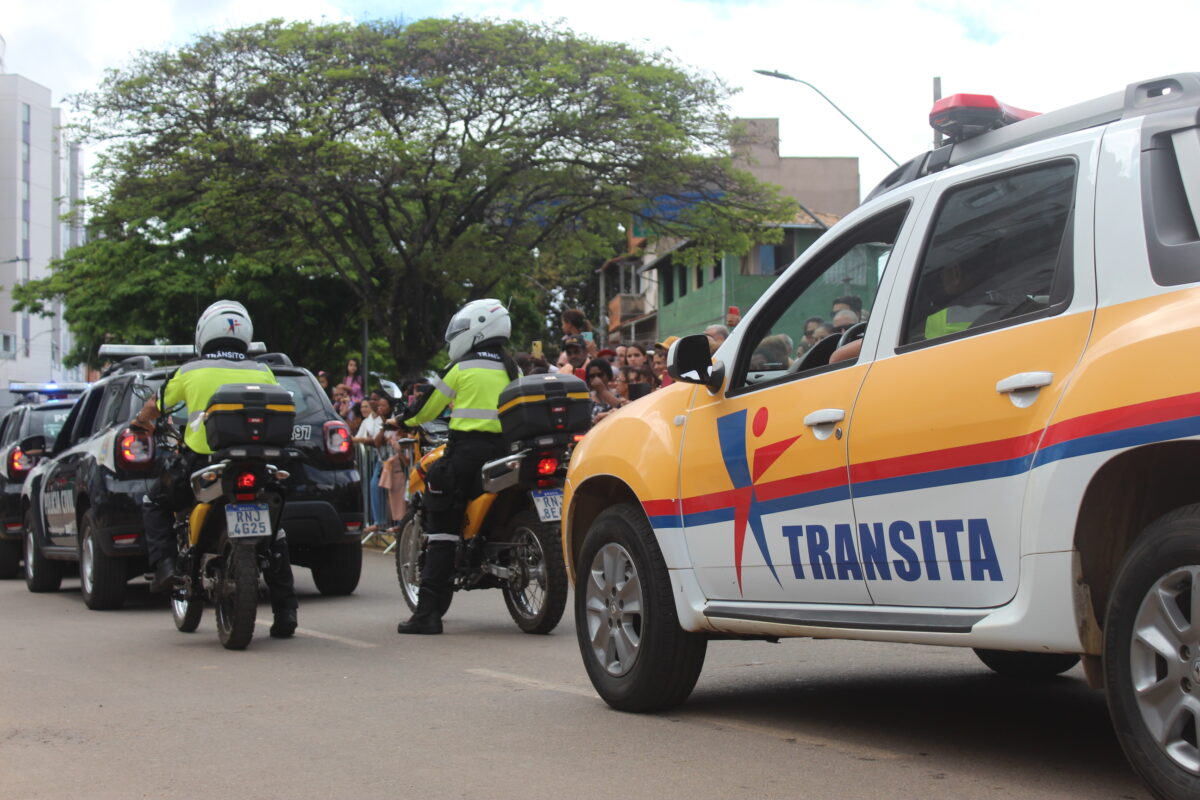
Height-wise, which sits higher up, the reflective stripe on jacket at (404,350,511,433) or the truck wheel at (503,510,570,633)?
the reflective stripe on jacket at (404,350,511,433)

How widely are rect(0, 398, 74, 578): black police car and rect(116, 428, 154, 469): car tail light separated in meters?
2.93

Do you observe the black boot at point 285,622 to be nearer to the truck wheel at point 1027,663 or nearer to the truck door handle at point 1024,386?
the truck wheel at point 1027,663

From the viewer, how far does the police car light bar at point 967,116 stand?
512cm

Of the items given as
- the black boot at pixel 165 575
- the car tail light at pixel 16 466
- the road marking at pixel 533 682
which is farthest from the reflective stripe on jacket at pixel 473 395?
the car tail light at pixel 16 466

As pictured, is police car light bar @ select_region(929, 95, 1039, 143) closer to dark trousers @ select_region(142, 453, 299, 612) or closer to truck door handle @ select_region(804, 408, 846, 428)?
truck door handle @ select_region(804, 408, 846, 428)

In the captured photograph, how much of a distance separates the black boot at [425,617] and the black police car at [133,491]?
7.22ft

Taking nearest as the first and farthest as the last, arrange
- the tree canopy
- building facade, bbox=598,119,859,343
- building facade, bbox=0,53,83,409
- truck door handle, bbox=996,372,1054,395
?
truck door handle, bbox=996,372,1054,395 < the tree canopy < building facade, bbox=598,119,859,343 < building facade, bbox=0,53,83,409

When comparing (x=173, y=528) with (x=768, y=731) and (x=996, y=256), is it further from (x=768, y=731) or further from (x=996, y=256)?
(x=996, y=256)

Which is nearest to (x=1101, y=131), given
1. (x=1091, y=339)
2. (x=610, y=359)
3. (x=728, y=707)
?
(x=1091, y=339)

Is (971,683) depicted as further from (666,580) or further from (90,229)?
(90,229)

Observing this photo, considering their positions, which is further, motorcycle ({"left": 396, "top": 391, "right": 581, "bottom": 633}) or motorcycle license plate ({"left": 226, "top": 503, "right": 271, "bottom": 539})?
motorcycle ({"left": 396, "top": 391, "right": 581, "bottom": 633})

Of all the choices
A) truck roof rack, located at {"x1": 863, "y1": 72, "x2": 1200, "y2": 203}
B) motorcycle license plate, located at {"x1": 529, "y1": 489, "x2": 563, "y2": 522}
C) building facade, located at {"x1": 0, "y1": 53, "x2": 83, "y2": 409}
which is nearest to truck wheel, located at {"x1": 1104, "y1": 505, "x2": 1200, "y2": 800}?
truck roof rack, located at {"x1": 863, "y1": 72, "x2": 1200, "y2": 203}

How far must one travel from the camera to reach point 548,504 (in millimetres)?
9227

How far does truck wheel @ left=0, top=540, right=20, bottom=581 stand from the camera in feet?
51.0
